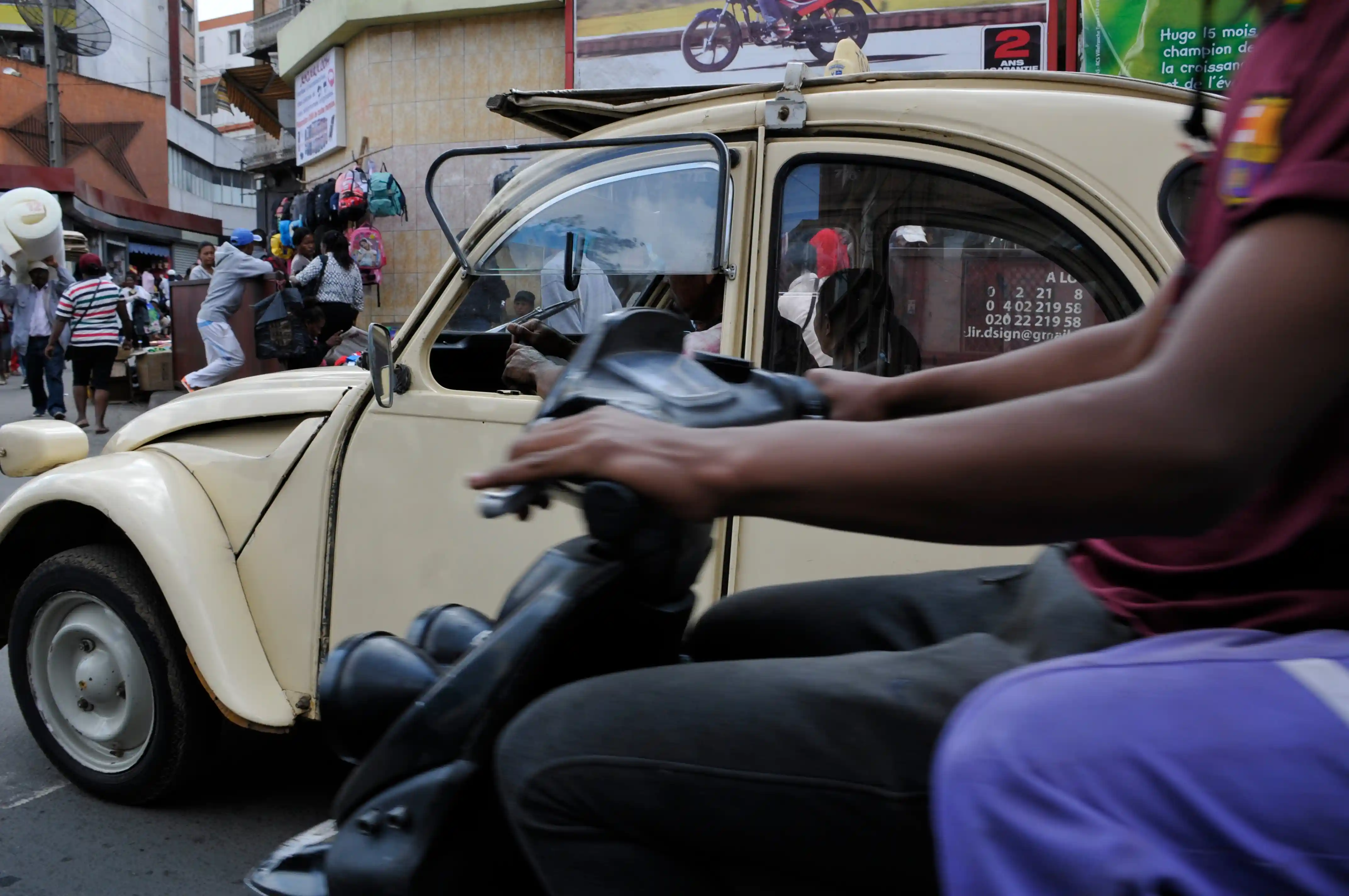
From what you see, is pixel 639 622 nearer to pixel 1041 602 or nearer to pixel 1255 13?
pixel 1041 602

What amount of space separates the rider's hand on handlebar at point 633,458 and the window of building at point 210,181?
45483 mm

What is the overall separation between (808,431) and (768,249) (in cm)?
157

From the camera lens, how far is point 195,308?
1301cm

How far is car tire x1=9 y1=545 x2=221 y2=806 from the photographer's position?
310 centimetres

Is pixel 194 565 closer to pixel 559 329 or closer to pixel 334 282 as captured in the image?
pixel 559 329

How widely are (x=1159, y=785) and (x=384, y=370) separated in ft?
7.20

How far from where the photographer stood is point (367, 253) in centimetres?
1226

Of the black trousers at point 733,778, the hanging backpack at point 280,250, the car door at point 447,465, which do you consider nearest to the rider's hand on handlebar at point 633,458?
the black trousers at point 733,778

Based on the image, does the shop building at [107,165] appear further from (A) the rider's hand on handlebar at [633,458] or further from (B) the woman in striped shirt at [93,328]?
(A) the rider's hand on handlebar at [633,458]

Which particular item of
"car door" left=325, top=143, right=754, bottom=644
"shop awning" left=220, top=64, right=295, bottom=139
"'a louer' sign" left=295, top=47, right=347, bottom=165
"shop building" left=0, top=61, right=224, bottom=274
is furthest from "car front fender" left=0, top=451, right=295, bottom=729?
"shop building" left=0, top=61, right=224, bottom=274

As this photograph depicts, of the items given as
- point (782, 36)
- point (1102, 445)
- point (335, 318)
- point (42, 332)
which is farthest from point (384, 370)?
point (42, 332)

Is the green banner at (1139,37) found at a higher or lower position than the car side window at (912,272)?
higher

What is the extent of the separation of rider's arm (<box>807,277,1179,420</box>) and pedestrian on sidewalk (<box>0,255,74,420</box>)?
38.7 feet

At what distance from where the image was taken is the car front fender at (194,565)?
2865 millimetres
